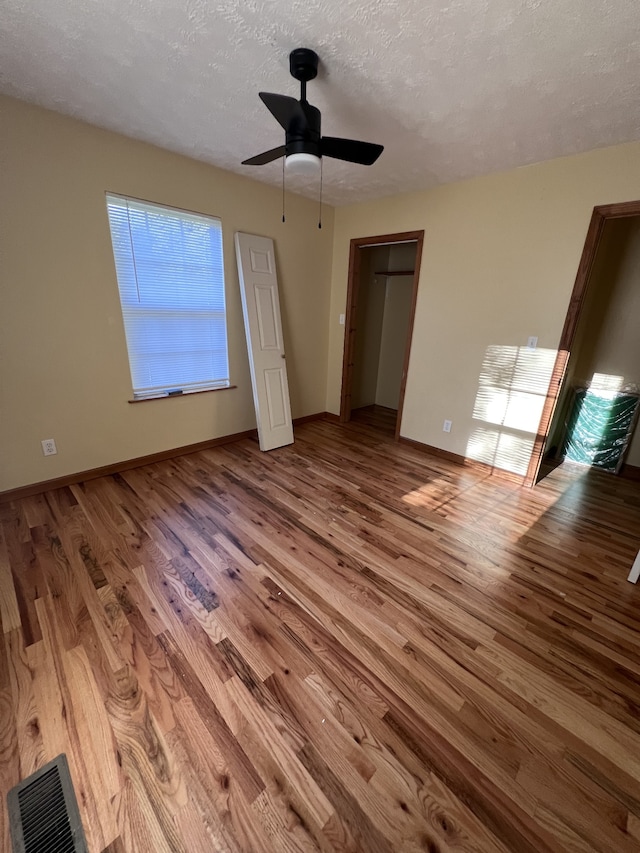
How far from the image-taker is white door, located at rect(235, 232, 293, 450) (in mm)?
3369

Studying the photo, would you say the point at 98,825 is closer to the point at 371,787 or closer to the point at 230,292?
the point at 371,787

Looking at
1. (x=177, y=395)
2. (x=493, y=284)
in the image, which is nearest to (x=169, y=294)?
(x=177, y=395)

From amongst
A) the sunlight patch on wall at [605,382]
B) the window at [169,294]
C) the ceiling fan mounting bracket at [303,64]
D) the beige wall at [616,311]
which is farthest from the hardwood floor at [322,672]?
the ceiling fan mounting bracket at [303,64]

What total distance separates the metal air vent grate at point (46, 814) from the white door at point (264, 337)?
2683mm

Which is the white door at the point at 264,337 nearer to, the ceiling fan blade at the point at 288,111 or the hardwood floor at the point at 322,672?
the hardwood floor at the point at 322,672

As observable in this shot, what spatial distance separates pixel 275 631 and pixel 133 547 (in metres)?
1.11

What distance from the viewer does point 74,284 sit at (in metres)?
2.49

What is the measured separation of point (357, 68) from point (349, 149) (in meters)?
0.34

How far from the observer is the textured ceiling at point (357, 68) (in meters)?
1.37

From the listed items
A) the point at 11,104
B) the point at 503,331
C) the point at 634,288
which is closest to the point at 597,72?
the point at 503,331

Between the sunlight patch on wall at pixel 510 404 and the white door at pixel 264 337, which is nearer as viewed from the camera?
the sunlight patch on wall at pixel 510 404

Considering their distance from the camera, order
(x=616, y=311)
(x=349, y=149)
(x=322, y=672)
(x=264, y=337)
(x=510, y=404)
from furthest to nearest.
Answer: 1. (x=264, y=337)
2. (x=616, y=311)
3. (x=510, y=404)
4. (x=349, y=149)
5. (x=322, y=672)

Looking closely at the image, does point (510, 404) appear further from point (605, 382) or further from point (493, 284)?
point (605, 382)

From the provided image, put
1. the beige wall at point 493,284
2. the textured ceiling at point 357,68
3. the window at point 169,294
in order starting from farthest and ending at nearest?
the window at point 169,294
the beige wall at point 493,284
the textured ceiling at point 357,68
